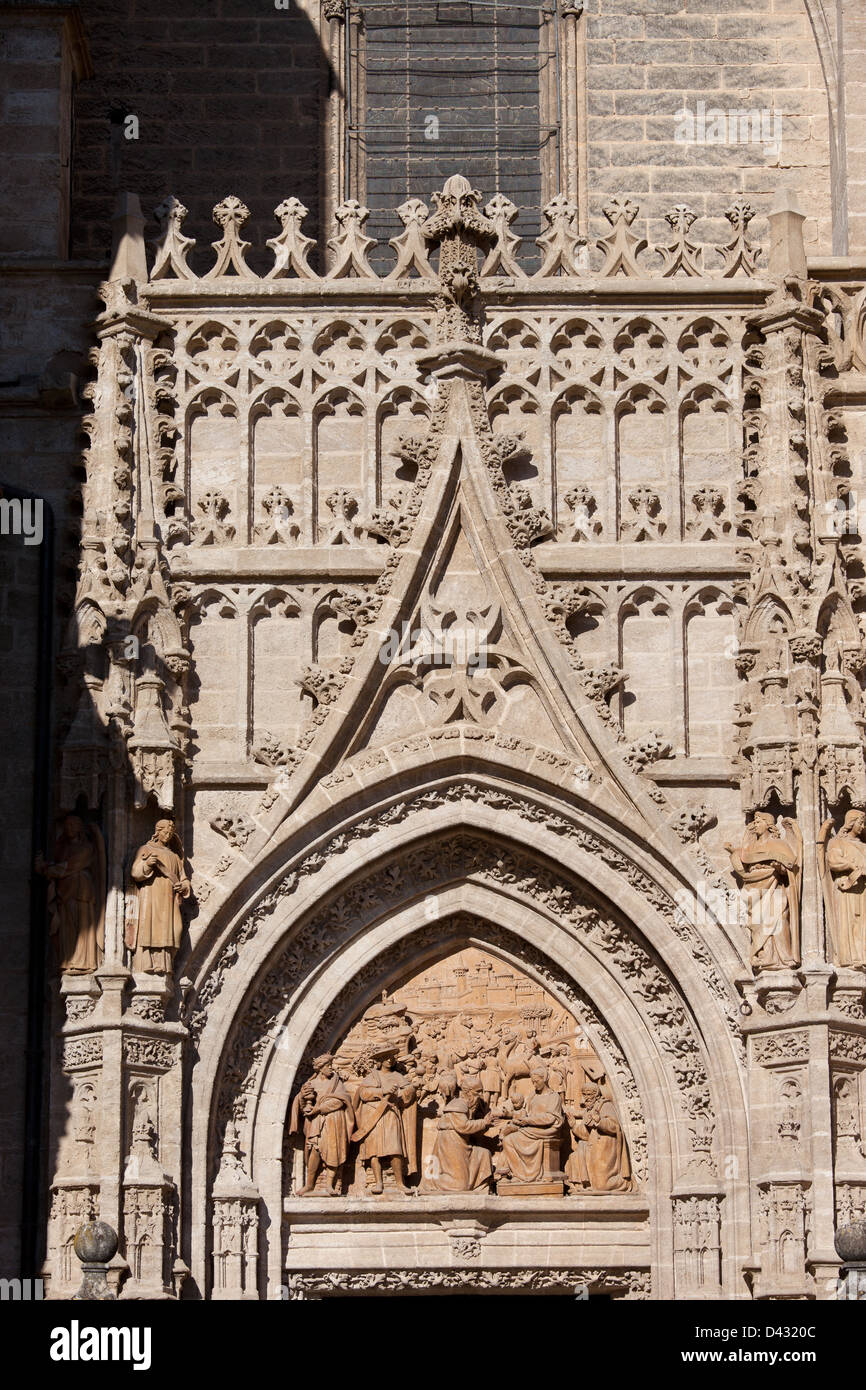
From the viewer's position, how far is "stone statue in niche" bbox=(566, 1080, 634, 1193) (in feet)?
57.6

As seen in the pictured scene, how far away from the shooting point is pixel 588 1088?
58.3 feet

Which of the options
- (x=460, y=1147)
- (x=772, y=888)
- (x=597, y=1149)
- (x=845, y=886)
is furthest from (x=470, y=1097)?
(x=845, y=886)

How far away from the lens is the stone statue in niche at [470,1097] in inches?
690

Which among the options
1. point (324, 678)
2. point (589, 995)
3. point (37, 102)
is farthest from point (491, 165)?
point (589, 995)

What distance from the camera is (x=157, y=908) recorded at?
56.3ft

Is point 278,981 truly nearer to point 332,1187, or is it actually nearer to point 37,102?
point 332,1187

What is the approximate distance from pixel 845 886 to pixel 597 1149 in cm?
203

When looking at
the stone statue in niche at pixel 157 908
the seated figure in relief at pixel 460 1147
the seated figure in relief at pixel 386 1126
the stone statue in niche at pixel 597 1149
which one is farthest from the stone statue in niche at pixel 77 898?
the stone statue in niche at pixel 597 1149

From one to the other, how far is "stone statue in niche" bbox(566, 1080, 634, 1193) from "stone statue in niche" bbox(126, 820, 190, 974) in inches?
97.6

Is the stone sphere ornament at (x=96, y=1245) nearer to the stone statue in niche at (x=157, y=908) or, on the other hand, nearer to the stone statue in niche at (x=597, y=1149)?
the stone statue in niche at (x=157, y=908)

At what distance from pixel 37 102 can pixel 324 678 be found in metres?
4.10

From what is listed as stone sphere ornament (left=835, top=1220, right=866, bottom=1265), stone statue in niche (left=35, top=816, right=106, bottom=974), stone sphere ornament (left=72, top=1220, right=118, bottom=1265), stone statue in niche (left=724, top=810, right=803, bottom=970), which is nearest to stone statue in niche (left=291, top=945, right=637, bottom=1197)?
stone statue in niche (left=724, top=810, right=803, bottom=970)

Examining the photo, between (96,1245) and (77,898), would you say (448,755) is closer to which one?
(77,898)

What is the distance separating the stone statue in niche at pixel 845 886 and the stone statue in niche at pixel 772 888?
0.17 m
